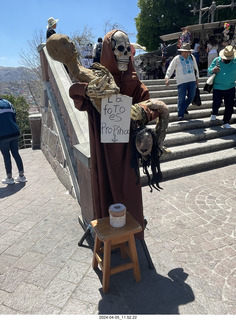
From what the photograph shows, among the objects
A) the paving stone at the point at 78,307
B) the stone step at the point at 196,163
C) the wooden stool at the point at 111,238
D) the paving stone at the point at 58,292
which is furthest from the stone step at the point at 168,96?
the paving stone at the point at 78,307

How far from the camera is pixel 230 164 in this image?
5.12 metres

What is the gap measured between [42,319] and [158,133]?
195cm

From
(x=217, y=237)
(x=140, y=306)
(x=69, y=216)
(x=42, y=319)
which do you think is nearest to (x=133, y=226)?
(x=140, y=306)

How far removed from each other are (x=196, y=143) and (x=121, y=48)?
4.16 metres

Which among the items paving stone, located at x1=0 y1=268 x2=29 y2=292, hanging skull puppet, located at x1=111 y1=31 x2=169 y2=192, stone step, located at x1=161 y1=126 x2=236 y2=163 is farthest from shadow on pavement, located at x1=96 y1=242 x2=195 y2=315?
stone step, located at x1=161 y1=126 x2=236 y2=163

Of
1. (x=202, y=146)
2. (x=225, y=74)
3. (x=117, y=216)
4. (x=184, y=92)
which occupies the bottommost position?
(x=202, y=146)

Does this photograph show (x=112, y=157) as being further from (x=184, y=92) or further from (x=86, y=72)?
(x=184, y=92)

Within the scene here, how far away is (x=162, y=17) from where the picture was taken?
2172 cm

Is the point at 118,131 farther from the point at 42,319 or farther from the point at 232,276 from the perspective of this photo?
the point at 232,276

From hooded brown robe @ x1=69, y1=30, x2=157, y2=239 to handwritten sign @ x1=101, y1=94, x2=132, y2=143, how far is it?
0.22 metres

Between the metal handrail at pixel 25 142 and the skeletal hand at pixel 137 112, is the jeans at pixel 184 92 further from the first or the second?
the metal handrail at pixel 25 142

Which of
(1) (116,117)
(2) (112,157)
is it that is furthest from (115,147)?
(1) (116,117)

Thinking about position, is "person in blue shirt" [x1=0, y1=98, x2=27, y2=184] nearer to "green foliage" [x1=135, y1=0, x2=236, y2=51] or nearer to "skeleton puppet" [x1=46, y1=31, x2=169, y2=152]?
"skeleton puppet" [x1=46, y1=31, x2=169, y2=152]

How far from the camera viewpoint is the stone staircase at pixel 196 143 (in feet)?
15.8
